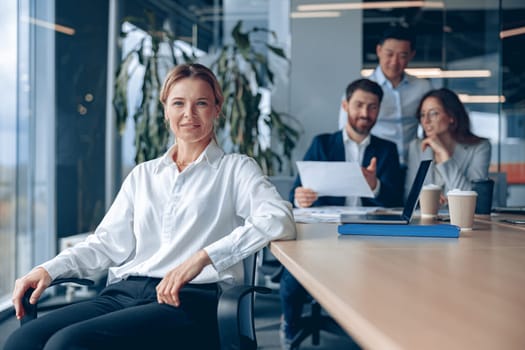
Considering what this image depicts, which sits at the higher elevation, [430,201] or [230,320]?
[430,201]

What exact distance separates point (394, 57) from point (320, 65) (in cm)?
109

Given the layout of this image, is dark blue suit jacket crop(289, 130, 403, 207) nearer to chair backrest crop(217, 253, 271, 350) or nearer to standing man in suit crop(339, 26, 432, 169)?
standing man in suit crop(339, 26, 432, 169)

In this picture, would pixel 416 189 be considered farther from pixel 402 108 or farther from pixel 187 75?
pixel 402 108

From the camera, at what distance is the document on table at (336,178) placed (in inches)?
104

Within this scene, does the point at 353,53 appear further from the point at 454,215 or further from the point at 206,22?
the point at 454,215

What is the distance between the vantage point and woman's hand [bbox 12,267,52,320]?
1.69m

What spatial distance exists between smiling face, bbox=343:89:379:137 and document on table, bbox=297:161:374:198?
0.73 metres

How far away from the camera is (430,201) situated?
2637 mm

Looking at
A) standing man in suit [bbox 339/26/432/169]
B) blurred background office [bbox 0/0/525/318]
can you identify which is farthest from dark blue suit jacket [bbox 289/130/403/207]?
blurred background office [bbox 0/0/525/318]

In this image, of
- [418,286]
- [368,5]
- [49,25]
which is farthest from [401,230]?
[368,5]

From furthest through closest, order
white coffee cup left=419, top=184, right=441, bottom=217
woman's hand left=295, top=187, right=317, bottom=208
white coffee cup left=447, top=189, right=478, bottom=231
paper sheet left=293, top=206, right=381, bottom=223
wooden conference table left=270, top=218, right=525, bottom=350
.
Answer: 1. woman's hand left=295, top=187, right=317, bottom=208
2. white coffee cup left=419, top=184, right=441, bottom=217
3. paper sheet left=293, top=206, right=381, bottom=223
4. white coffee cup left=447, top=189, right=478, bottom=231
5. wooden conference table left=270, top=218, right=525, bottom=350

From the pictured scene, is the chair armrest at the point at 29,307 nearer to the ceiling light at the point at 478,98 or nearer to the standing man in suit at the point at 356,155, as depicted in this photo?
the standing man in suit at the point at 356,155

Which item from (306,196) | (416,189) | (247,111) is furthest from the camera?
(247,111)

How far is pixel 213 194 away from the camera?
1.99m
